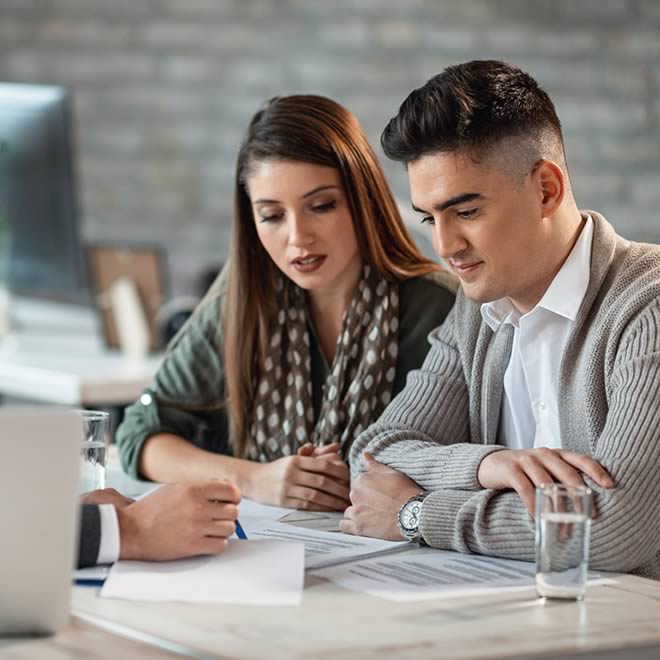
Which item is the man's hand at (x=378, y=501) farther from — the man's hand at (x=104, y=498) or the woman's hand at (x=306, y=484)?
the man's hand at (x=104, y=498)

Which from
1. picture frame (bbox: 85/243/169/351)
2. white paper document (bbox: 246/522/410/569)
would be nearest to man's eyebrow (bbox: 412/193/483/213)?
white paper document (bbox: 246/522/410/569)

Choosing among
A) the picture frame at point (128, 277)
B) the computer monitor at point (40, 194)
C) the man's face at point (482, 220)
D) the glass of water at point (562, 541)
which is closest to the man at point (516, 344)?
the man's face at point (482, 220)

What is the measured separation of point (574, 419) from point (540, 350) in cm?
12

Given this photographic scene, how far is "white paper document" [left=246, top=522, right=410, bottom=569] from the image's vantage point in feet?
4.67

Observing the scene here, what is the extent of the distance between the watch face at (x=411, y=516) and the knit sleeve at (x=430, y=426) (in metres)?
0.06

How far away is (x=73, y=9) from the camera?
445 centimetres

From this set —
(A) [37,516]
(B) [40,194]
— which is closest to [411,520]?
(A) [37,516]

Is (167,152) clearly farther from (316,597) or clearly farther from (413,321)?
(316,597)

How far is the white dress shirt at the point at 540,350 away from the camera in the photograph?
1.66m

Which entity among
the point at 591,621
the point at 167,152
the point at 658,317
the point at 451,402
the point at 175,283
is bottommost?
the point at 591,621

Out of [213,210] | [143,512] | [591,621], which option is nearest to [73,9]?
[213,210]

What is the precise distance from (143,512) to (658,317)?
0.66 meters

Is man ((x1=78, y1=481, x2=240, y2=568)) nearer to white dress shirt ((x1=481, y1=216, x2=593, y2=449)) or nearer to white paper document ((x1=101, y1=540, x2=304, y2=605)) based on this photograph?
white paper document ((x1=101, y1=540, x2=304, y2=605))

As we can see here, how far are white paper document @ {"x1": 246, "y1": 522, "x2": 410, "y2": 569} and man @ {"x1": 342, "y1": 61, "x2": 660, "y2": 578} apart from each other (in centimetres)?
3
